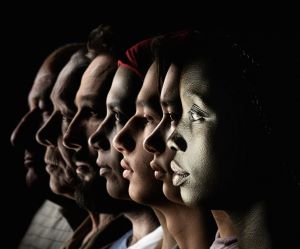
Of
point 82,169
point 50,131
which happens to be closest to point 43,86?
point 50,131

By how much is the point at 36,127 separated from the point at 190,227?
114 centimetres

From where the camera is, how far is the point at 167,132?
127 cm

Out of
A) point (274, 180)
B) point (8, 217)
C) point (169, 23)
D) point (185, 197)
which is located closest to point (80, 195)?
point (169, 23)

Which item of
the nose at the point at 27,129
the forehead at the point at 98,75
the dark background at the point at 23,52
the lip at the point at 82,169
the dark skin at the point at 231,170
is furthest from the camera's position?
the nose at the point at 27,129

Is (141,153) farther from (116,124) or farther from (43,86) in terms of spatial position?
(43,86)

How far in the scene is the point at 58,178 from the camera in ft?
7.22

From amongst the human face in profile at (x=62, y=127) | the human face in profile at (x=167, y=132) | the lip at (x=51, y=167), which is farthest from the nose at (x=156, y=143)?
the lip at (x=51, y=167)

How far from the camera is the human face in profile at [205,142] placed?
3.59ft

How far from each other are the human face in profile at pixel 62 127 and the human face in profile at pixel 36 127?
165mm

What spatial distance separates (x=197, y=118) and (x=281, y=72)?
0.17 metres

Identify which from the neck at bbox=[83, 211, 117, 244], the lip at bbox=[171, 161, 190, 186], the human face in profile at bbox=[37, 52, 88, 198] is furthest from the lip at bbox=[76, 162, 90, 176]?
the lip at bbox=[171, 161, 190, 186]

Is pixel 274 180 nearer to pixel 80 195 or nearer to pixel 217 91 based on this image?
pixel 217 91

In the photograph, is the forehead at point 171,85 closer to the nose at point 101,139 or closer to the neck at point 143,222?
the nose at point 101,139

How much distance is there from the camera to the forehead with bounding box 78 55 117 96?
1.82 meters
